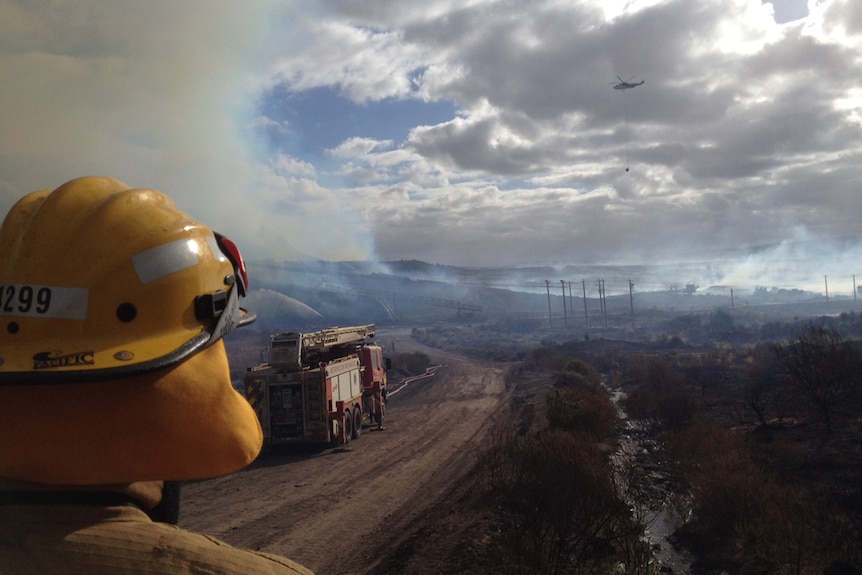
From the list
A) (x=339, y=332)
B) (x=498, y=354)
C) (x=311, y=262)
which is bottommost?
(x=498, y=354)

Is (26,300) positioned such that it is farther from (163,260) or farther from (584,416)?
(584,416)

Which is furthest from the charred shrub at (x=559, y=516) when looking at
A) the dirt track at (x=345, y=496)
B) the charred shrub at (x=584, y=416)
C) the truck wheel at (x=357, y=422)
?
the truck wheel at (x=357, y=422)

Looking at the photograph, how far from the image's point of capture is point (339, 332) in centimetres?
2267

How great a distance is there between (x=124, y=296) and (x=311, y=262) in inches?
7340

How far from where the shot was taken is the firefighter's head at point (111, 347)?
5.25 feet

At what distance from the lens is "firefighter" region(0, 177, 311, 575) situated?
5.10 feet

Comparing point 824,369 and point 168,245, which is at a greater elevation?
point 168,245

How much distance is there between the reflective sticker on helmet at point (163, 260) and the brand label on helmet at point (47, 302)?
0.52 ft

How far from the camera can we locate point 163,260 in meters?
1.78

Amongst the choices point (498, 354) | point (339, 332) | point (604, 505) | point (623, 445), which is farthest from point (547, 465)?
point (498, 354)

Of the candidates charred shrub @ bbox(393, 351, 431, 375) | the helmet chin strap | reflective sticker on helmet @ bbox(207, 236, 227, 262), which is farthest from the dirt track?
charred shrub @ bbox(393, 351, 431, 375)

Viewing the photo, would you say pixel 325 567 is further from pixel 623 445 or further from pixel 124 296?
pixel 623 445

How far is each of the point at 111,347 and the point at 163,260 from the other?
0.29 m

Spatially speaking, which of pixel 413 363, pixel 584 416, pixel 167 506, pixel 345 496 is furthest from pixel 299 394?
pixel 413 363
